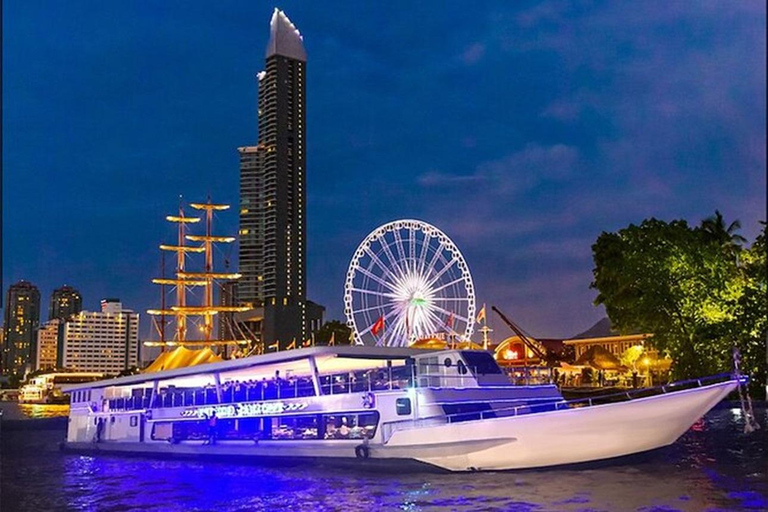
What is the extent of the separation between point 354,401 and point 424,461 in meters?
4.37

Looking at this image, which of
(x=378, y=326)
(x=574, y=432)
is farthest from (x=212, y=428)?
(x=378, y=326)

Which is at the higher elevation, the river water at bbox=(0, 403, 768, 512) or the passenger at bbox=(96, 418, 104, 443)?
the passenger at bbox=(96, 418, 104, 443)

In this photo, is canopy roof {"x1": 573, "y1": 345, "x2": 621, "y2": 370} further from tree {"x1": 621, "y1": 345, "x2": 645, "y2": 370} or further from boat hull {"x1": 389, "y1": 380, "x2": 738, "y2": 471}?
boat hull {"x1": 389, "y1": 380, "x2": 738, "y2": 471}

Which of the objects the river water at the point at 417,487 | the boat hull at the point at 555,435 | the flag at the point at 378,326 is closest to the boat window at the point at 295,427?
the river water at the point at 417,487

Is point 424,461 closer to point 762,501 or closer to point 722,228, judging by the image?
point 762,501

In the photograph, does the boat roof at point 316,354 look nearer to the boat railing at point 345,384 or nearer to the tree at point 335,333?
the boat railing at point 345,384

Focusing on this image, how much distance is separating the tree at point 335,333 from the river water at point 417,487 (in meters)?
98.5

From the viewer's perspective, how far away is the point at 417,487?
87.6 feet

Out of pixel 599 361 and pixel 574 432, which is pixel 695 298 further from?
Result: pixel 574 432

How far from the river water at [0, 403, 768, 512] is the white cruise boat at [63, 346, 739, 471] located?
88cm

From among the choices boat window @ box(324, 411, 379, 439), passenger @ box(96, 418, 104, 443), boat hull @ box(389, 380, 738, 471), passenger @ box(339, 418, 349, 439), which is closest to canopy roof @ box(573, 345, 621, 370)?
passenger @ box(96, 418, 104, 443)

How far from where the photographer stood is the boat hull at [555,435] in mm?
28219

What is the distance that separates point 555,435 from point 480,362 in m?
6.57

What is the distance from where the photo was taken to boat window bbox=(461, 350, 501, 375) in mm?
33969
